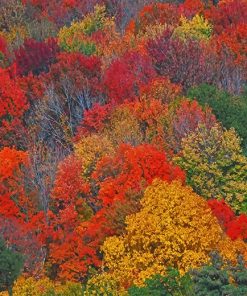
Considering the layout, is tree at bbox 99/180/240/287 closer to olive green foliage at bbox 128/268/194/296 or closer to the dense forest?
the dense forest

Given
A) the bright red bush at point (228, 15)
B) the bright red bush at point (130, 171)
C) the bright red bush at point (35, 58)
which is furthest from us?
the bright red bush at point (228, 15)

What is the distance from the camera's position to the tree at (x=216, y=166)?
225 feet

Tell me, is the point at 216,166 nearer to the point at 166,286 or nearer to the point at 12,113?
the point at 166,286

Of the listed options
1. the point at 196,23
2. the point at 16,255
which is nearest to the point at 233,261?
the point at 16,255

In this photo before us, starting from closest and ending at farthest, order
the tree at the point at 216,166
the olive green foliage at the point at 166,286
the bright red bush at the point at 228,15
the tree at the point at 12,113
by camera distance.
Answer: the olive green foliage at the point at 166,286
the tree at the point at 216,166
the tree at the point at 12,113
the bright red bush at the point at 228,15

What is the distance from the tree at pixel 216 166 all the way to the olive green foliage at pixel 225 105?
12.2 feet

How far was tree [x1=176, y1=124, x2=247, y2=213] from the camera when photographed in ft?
225

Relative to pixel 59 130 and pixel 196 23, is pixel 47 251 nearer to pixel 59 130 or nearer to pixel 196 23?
pixel 59 130

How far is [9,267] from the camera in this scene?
5659 centimetres

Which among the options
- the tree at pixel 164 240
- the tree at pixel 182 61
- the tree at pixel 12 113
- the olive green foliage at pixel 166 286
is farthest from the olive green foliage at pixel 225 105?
the olive green foliage at pixel 166 286

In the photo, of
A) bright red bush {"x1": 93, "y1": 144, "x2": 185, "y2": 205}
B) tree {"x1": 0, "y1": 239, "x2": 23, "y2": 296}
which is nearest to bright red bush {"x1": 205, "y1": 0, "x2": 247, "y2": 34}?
bright red bush {"x1": 93, "y1": 144, "x2": 185, "y2": 205}

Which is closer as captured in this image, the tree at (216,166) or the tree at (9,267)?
the tree at (9,267)

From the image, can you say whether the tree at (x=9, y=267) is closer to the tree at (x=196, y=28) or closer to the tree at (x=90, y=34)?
the tree at (x=90, y=34)

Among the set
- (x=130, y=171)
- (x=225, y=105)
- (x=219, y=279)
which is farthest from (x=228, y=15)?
(x=219, y=279)
